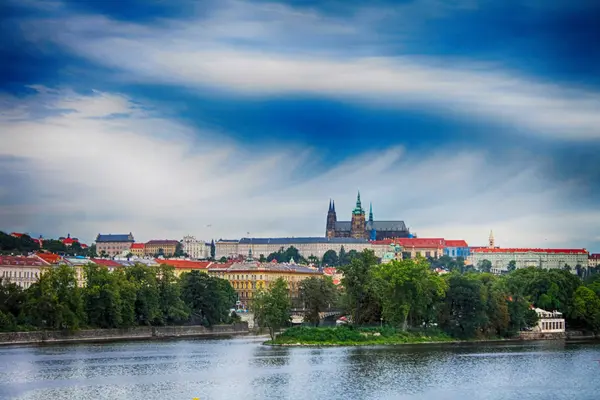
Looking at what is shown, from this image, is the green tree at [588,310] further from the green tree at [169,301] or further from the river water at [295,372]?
the green tree at [169,301]

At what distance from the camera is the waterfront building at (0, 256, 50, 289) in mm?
146625

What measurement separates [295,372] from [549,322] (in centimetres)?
5505

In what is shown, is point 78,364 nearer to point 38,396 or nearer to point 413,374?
point 38,396

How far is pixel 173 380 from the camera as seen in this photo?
69312mm

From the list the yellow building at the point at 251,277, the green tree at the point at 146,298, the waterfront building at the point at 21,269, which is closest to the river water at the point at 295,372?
the green tree at the point at 146,298

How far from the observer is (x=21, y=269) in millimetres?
150250

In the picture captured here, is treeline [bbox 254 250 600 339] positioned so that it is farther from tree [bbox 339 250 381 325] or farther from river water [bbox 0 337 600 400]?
river water [bbox 0 337 600 400]

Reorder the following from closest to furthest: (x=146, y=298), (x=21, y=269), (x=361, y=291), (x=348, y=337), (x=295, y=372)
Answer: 1. (x=295, y=372)
2. (x=348, y=337)
3. (x=361, y=291)
4. (x=146, y=298)
5. (x=21, y=269)

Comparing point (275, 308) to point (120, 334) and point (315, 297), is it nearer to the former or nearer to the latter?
point (315, 297)

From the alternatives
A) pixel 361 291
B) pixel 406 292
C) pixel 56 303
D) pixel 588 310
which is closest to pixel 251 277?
pixel 588 310

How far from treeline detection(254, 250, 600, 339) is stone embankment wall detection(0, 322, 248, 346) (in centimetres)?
1370

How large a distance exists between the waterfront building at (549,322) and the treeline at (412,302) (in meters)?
1.65

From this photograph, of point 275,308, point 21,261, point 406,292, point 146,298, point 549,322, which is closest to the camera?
point 275,308

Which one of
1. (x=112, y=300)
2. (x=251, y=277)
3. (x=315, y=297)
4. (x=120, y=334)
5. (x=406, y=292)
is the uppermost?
(x=251, y=277)
